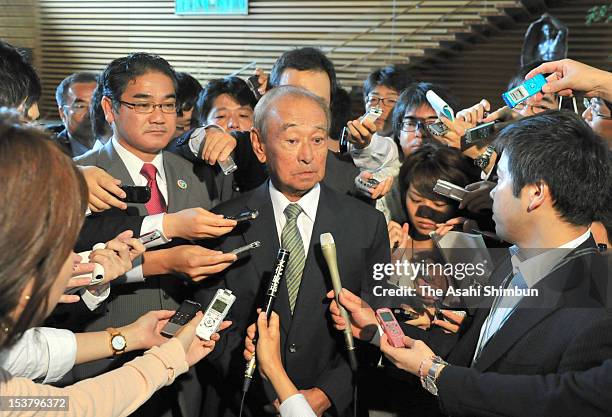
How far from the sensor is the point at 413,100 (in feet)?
Result: 10.9

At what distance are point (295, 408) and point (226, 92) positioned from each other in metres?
2.25

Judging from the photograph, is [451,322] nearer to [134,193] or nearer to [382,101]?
[134,193]

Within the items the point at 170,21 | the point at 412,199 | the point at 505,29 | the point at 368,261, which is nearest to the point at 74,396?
the point at 368,261

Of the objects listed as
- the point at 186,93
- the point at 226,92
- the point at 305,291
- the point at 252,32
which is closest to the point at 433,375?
the point at 305,291

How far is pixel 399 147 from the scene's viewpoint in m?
3.42

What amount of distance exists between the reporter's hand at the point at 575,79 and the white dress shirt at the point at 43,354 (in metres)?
1.75

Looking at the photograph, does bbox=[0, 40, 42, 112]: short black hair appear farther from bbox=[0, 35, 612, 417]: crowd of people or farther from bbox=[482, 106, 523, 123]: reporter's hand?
bbox=[482, 106, 523, 123]: reporter's hand

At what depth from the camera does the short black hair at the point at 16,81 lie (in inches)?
86.7

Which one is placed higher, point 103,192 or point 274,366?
point 103,192

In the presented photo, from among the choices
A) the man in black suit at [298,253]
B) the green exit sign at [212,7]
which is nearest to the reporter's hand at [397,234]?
the man in black suit at [298,253]

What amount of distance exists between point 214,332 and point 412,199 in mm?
1216

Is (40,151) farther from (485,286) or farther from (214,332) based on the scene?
(485,286)

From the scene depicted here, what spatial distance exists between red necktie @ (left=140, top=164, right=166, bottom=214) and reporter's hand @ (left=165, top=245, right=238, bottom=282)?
1.36 feet

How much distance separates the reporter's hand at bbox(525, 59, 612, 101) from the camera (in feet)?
7.25
